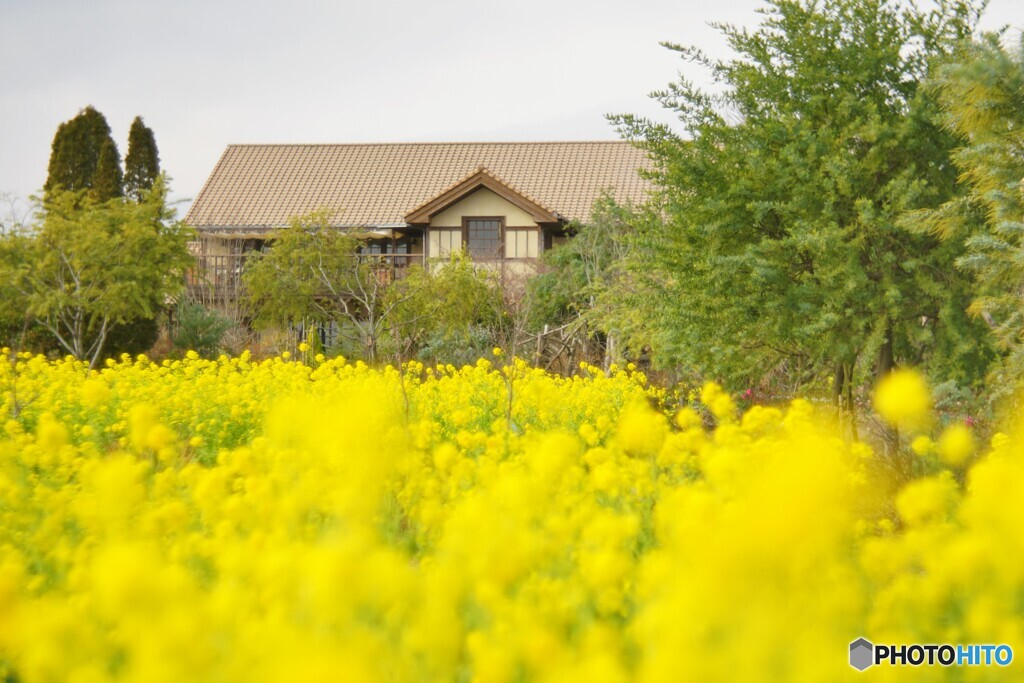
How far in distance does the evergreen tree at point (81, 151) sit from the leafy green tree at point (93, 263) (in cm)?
1694

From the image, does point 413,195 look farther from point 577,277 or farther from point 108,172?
point 108,172

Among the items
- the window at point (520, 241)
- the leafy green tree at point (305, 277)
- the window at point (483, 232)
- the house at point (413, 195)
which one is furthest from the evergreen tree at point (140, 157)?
the leafy green tree at point (305, 277)

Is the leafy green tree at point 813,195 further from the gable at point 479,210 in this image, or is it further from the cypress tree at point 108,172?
the cypress tree at point 108,172

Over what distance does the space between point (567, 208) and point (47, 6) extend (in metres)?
18.0

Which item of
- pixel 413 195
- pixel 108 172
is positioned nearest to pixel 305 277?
pixel 413 195

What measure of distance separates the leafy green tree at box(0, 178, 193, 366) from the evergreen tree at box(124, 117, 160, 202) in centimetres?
1852

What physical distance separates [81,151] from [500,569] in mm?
36466

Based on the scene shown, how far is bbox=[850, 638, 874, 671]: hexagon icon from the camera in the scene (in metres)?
2.72

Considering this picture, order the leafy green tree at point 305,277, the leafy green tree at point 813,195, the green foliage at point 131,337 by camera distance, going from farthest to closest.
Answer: the leafy green tree at point 305,277, the green foliage at point 131,337, the leafy green tree at point 813,195

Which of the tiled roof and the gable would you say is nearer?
the gable

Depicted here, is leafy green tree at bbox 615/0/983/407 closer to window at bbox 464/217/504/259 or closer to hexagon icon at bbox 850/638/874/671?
hexagon icon at bbox 850/638/874/671

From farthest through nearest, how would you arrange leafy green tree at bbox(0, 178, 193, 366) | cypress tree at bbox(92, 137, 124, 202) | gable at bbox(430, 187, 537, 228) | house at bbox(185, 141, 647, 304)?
cypress tree at bbox(92, 137, 124, 202) < gable at bbox(430, 187, 537, 228) < house at bbox(185, 141, 647, 304) < leafy green tree at bbox(0, 178, 193, 366)

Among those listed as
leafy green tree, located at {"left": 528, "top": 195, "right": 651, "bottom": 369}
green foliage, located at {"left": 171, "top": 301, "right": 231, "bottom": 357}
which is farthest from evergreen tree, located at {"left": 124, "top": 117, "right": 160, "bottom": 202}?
leafy green tree, located at {"left": 528, "top": 195, "right": 651, "bottom": 369}

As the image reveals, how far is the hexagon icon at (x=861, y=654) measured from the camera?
2.72m
